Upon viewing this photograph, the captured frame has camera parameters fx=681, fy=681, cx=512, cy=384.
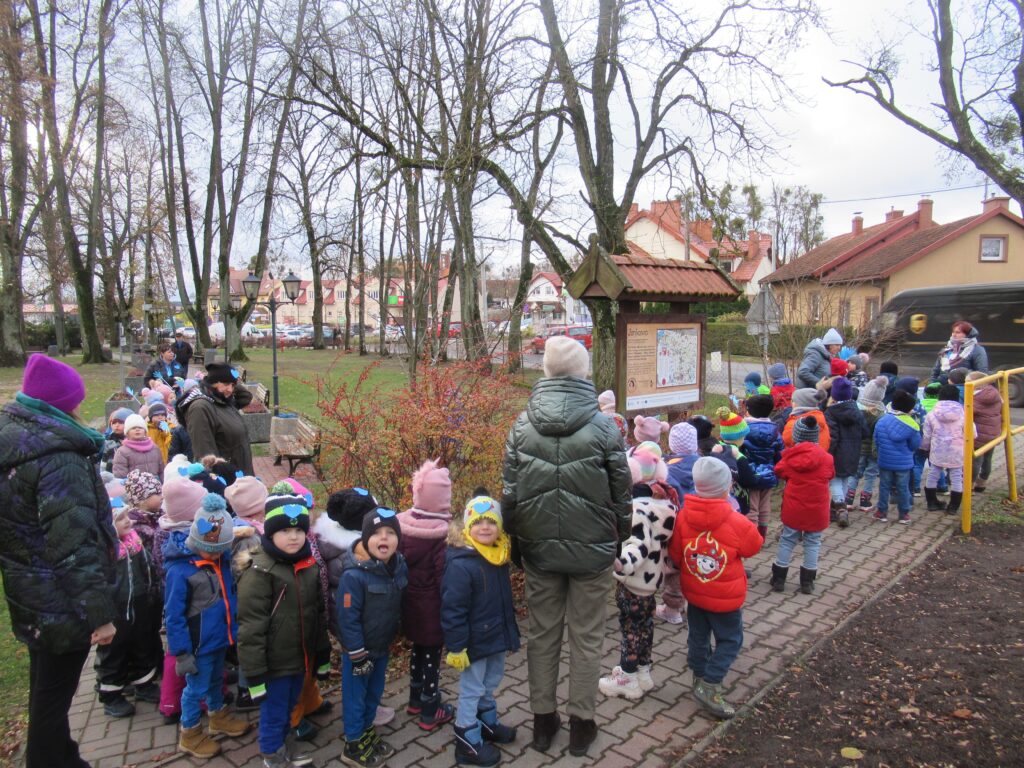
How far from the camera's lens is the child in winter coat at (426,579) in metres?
3.51

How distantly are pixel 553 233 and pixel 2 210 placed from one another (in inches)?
1029

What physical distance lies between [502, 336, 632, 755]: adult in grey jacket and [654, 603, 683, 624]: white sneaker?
167 centimetres

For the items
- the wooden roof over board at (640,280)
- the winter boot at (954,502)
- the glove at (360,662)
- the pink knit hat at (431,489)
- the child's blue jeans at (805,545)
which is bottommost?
the winter boot at (954,502)

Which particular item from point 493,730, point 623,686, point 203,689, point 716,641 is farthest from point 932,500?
point 203,689

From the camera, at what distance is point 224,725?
11.5 feet

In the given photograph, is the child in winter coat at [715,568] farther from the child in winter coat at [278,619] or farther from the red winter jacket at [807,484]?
the child in winter coat at [278,619]

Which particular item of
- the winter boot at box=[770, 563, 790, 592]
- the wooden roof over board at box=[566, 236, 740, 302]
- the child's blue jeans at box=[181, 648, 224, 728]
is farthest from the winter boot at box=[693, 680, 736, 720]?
the wooden roof over board at box=[566, 236, 740, 302]

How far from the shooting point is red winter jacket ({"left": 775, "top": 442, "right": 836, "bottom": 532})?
17.0 ft

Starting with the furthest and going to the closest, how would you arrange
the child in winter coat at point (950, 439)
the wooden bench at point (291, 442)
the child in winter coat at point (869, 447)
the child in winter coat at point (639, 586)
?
the wooden bench at point (291, 442), the child in winter coat at point (869, 447), the child in winter coat at point (950, 439), the child in winter coat at point (639, 586)

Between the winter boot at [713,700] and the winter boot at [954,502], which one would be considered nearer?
the winter boot at [713,700]

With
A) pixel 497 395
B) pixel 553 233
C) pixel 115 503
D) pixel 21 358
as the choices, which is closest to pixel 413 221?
pixel 553 233

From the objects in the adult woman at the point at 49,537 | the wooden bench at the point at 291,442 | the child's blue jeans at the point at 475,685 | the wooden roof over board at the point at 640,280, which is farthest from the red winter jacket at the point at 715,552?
the wooden bench at the point at 291,442

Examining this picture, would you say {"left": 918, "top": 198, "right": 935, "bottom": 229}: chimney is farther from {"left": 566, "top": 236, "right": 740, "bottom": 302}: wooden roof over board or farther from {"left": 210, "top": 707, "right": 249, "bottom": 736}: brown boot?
{"left": 210, "top": 707, "right": 249, "bottom": 736}: brown boot

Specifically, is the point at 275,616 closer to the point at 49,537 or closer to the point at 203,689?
the point at 203,689
